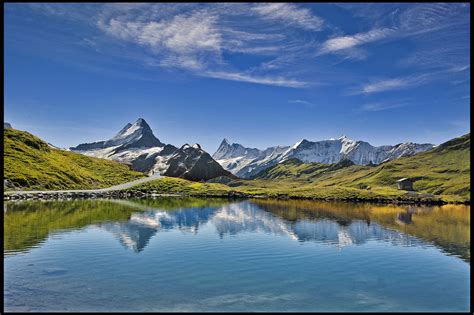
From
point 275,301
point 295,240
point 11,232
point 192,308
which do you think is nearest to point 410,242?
point 295,240

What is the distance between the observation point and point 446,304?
40531 millimetres

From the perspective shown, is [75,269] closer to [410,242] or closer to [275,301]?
[275,301]

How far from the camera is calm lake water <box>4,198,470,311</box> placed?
39562mm

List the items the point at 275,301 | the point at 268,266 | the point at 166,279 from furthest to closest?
the point at 268,266 → the point at 166,279 → the point at 275,301

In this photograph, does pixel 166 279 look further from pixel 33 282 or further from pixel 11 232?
pixel 11 232

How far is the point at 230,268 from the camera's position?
53.9 meters

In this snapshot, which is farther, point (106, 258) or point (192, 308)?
point (106, 258)

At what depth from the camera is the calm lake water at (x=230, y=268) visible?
3956cm

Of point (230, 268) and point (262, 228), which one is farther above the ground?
point (230, 268)

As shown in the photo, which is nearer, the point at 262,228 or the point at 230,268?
the point at 230,268

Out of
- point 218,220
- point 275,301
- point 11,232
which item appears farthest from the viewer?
point 218,220

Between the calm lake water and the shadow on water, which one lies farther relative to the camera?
the shadow on water

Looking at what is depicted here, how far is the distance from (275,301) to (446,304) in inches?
712

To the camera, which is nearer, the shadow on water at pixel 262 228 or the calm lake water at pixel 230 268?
the calm lake water at pixel 230 268
